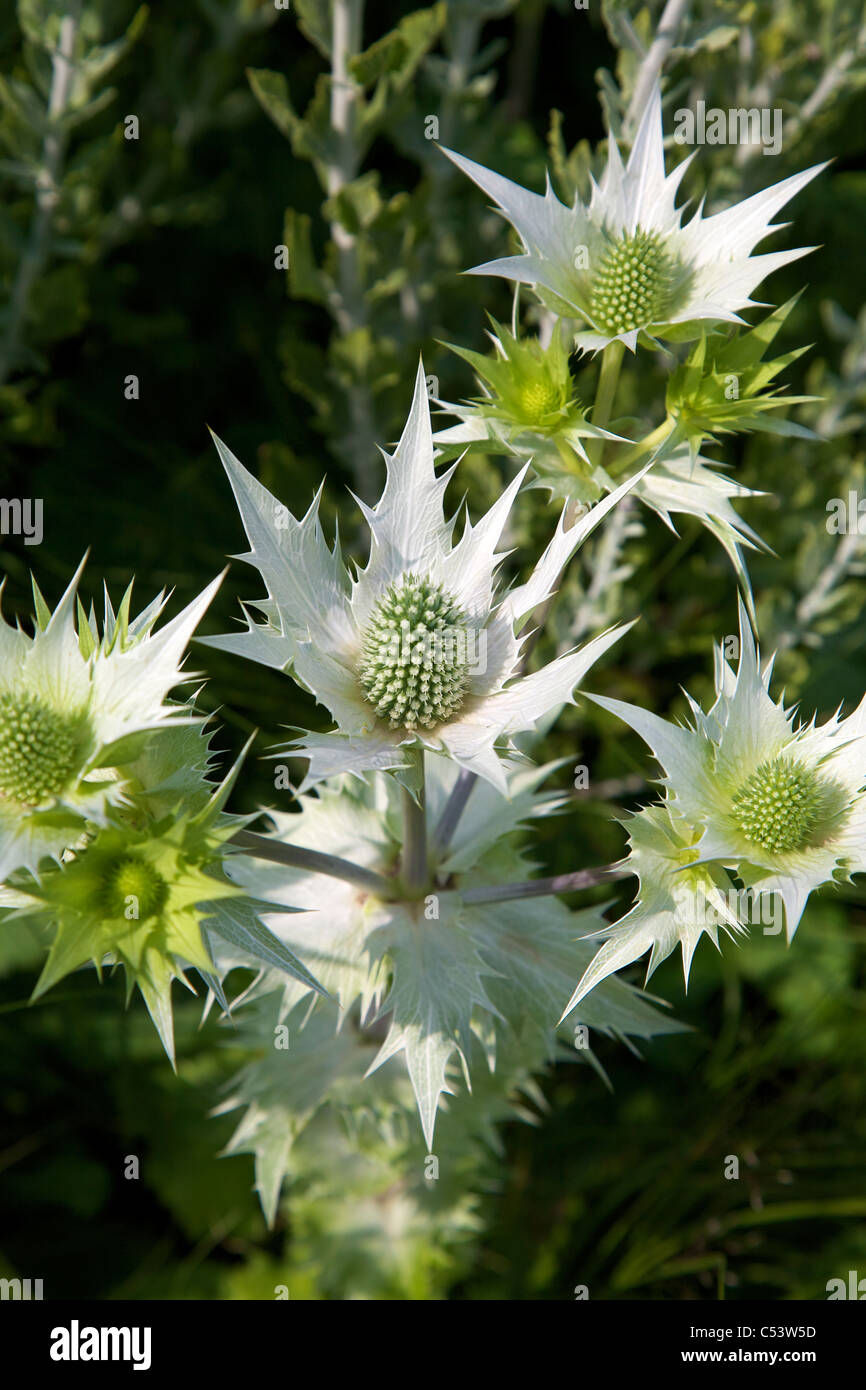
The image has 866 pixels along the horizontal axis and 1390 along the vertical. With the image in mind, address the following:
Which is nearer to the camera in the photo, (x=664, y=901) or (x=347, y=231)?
(x=664, y=901)

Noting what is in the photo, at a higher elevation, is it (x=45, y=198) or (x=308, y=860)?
(x=45, y=198)

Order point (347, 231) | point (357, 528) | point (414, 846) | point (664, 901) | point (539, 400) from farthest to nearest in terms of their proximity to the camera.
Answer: point (357, 528), point (347, 231), point (414, 846), point (539, 400), point (664, 901)

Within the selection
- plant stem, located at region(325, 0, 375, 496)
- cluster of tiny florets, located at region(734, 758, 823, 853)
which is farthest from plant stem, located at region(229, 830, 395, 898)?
plant stem, located at region(325, 0, 375, 496)

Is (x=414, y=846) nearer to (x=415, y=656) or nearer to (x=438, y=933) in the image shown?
(x=438, y=933)

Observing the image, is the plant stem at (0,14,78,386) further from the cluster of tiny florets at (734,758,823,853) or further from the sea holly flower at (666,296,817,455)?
the cluster of tiny florets at (734,758,823,853)

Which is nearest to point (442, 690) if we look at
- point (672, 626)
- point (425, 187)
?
point (425, 187)

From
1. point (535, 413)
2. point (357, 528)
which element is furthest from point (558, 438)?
point (357, 528)
